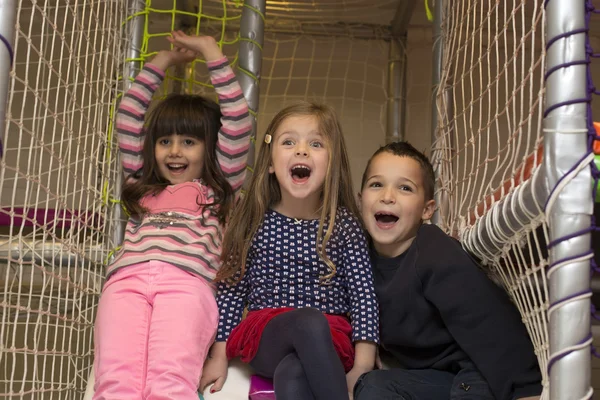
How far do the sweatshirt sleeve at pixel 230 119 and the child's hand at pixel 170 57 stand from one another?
11 cm

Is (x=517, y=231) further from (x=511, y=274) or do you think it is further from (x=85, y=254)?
(x=85, y=254)

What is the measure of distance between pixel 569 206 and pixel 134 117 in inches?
41.0

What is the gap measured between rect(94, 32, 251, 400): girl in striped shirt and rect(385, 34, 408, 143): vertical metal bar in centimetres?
103

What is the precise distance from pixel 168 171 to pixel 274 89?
4.92 feet

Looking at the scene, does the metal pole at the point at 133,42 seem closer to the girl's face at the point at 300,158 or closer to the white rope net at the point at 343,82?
the girl's face at the point at 300,158

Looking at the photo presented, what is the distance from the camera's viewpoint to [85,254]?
1.45m

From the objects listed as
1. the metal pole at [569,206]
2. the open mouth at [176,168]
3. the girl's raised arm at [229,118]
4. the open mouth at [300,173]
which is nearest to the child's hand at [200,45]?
the girl's raised arm at [229,118]

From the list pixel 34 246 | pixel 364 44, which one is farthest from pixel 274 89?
pixel 34 246

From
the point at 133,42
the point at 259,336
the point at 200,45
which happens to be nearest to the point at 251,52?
the point at 200,45

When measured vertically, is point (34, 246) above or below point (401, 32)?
below

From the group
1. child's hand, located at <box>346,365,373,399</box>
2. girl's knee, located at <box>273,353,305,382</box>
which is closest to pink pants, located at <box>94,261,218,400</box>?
girl's knee, located at <box>273,353,305,382</box>

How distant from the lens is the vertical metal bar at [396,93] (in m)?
2.47

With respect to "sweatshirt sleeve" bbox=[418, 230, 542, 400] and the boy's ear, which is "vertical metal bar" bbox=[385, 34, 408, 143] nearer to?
the boy's ear

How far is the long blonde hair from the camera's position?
1.31 metres
